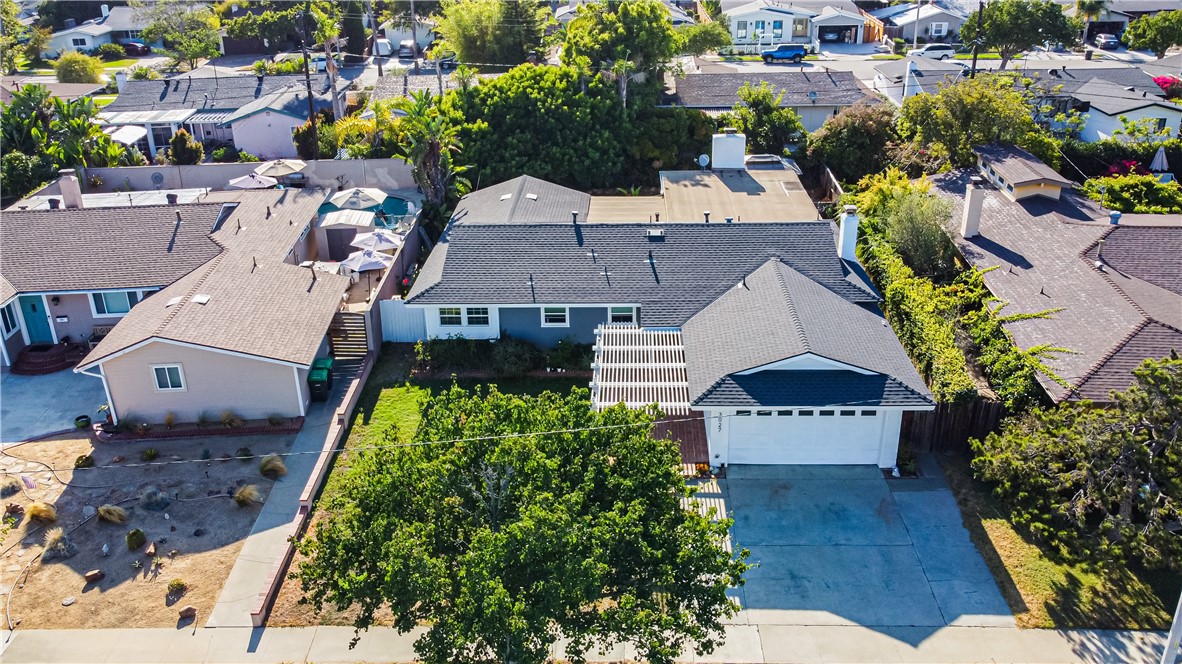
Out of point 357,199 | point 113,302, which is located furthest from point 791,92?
point 113,302

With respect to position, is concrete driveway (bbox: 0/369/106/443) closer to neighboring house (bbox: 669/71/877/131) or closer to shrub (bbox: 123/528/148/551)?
shrub (bbox: 123/528/148/551)

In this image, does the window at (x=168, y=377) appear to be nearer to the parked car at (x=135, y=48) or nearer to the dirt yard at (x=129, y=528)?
the dirt yard at (x=129, y=528)

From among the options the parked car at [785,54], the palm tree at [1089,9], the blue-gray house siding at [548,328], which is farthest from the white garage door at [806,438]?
the palm tree at [1089,9]

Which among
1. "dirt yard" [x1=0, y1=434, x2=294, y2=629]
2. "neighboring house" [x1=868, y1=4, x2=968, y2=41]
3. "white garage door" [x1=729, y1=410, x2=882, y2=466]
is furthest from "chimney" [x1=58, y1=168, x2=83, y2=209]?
"neighboring house" [x1=868, y1=4, x2=968, y2=41]

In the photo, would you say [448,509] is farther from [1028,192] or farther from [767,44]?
[767,44]

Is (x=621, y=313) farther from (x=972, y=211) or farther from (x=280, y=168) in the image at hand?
(x=280, y=168)

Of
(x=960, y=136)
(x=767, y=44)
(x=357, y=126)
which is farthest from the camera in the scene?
(x=767, y=44)

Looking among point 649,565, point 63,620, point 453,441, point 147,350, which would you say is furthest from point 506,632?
point 147,350
